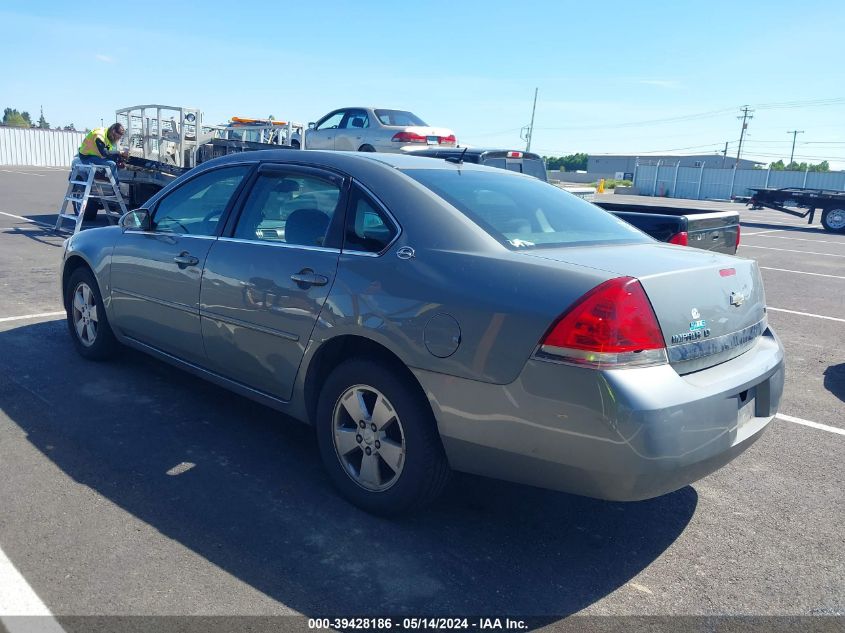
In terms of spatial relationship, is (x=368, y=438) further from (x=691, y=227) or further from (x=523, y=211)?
(x=691, y=227)

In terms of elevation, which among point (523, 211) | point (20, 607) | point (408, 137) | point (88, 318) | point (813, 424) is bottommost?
point (20, 607)

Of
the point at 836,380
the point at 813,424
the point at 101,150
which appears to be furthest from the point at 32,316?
the point at 836,380

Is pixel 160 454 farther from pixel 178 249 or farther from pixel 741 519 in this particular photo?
pixel 741 519

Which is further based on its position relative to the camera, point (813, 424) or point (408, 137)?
point (408, 137)

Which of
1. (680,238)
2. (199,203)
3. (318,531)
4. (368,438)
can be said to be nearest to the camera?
(318,531)

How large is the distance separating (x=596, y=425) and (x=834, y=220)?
24102 millimetres

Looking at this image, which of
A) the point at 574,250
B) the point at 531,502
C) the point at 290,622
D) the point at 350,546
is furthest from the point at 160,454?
the point at 574,250

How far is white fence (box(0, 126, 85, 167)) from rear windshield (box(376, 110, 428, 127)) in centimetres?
3319

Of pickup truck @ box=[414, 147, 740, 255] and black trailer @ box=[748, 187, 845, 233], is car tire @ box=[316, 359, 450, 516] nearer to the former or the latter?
pickup truck @ box=[414, 147, 740, 255]

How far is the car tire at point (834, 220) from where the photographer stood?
22766 mm

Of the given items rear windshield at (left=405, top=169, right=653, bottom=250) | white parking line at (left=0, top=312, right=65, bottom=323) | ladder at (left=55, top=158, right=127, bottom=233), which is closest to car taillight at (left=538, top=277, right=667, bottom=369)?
rear windshield at (left=405, top=169, right=653, bottom=250)

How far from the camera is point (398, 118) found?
15.7m

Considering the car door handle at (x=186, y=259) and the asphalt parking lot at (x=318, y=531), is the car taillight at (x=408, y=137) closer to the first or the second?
the asphalt parking lot at (x=318, y=531)

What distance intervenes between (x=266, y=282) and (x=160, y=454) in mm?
1110
